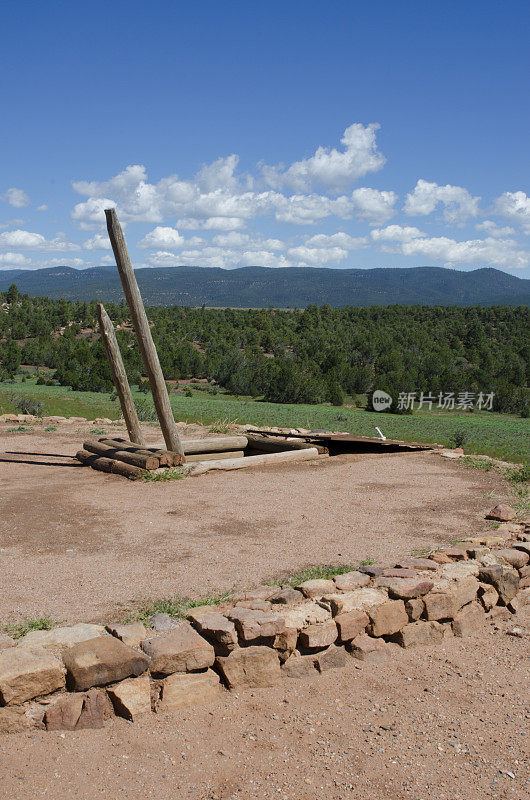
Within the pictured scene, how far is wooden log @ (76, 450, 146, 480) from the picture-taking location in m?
9.08

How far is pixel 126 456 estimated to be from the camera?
9586 millimetres

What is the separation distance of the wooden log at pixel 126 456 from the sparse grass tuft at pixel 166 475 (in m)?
0.18

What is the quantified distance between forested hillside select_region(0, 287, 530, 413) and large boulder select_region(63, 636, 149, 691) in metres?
28.0

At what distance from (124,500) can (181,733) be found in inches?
177

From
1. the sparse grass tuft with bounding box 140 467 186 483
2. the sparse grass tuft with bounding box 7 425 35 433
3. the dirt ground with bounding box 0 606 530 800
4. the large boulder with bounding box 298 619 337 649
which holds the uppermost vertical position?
the large boulder with bounding box 298 619 337 649

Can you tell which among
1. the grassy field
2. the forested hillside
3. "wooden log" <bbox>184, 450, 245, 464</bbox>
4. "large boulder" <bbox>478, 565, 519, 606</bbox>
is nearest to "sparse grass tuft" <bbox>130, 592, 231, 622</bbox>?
"large boulder" <bbox>478, 565, 519, 606</bbox>

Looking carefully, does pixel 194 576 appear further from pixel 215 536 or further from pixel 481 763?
pixel 481 763

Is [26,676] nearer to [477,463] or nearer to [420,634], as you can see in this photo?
[420,634]

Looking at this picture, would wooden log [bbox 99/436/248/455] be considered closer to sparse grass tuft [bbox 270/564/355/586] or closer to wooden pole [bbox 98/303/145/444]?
wooden pole [bbox 98/303/145/444]

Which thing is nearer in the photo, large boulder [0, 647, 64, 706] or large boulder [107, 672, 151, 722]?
large boulder [0, 647, 64, 706]

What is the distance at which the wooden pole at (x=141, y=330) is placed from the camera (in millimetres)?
9594

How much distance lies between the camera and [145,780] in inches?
124

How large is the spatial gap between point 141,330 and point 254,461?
8.53 feet

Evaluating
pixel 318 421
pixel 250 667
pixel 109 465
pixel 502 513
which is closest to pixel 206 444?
pixel 109 465
